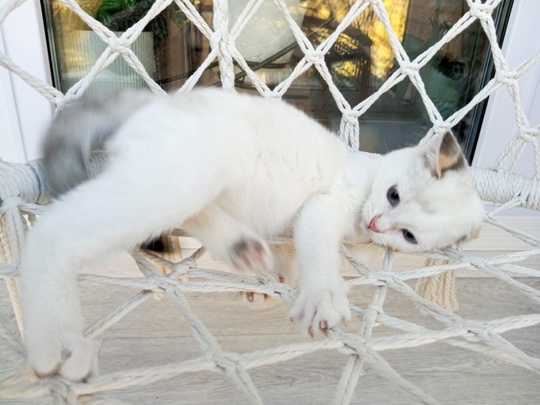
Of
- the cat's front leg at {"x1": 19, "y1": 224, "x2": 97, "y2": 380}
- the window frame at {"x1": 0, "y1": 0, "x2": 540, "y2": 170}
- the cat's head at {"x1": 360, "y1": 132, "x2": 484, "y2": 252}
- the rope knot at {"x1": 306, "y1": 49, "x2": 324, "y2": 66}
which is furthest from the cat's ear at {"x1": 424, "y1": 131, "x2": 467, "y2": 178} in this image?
the window frame at {"x1": 0, "y1": 0, "x2": 540, "y2": 170}

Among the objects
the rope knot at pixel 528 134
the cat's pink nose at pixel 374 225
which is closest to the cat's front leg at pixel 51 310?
the cat's pink nose at pixel 374 225

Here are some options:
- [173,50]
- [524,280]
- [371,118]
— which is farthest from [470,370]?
[173,50]

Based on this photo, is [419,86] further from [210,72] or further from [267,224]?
[210,72]

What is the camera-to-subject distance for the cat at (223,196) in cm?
54

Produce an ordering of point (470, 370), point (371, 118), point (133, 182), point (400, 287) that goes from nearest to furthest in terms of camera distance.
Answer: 1. point (133, 182)
2. point (400, 287)
3. point (470, 370)
4. point (371, 118)

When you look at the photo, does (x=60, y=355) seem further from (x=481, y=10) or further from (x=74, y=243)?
(x=481, y=10)

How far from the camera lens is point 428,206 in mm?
821

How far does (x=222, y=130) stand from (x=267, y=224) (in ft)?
0.64

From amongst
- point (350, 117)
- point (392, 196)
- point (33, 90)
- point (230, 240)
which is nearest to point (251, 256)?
point (230, 240)

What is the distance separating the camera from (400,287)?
68 cm

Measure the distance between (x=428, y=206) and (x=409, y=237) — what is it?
0.21ft

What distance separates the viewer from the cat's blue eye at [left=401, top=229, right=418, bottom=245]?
83 centimetres

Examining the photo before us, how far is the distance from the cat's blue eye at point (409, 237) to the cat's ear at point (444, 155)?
0.11m

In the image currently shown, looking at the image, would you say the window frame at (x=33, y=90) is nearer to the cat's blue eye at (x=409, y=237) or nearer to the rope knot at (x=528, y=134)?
the rope knot at (x=528, y=134)
